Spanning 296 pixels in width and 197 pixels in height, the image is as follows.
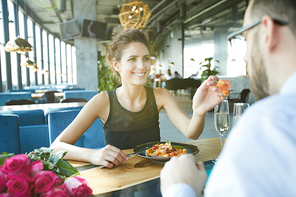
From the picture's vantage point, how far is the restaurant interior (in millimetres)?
1507

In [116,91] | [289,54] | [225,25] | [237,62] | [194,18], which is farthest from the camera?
[194,18]

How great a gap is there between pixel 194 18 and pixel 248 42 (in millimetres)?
14260

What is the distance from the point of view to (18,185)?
0.56 m

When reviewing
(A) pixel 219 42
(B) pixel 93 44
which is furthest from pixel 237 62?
(B) pixel 93 44

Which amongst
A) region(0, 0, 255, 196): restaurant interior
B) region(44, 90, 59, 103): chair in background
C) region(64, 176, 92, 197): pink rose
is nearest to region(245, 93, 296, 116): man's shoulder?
region(0, 0, 255, 196): restaurant interior

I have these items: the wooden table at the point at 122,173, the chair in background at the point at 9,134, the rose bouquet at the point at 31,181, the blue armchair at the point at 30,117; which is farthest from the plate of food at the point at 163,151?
the blue armchair at the point at 30,117

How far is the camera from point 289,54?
48cm

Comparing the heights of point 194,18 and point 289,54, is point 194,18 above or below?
above

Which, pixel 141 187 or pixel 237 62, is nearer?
pixel 141 187

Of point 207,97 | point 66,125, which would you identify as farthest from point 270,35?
point 66,125

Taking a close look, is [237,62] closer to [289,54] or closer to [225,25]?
[225,25]

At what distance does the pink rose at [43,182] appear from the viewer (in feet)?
1.96

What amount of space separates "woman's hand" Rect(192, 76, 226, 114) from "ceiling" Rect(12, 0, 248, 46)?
8224 mm

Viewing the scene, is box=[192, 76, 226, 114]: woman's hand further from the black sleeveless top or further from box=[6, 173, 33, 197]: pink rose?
box=[6, 173, 33, 197]: pink rose
